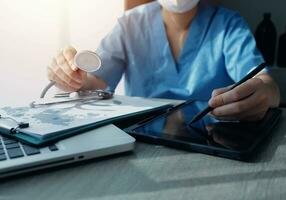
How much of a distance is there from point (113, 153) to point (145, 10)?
740mm

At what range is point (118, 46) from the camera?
1172 millimetres

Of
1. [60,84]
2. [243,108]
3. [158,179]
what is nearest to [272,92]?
[243,108]

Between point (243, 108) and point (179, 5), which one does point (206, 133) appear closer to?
point (243, 108)

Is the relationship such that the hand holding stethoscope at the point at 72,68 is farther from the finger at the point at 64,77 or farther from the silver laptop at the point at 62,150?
the silver laptop at the point at 62,150

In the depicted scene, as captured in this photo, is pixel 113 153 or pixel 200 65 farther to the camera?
pixel 200 65

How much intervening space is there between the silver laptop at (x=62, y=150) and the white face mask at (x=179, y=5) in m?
0.59

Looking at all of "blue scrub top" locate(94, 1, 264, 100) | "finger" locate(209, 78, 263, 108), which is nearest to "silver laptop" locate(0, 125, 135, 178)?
"finger" locate(209, 78, 263, 108)

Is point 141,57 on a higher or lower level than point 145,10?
lower

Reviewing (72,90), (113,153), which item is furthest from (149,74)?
(113,153)

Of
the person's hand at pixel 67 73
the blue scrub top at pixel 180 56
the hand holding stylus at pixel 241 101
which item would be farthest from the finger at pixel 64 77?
the hand holding stylus at pixel 241 101

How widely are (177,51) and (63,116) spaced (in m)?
0.56

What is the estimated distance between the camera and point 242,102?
668 millimetres

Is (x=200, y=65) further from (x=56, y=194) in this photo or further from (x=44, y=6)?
(x=44, y=6)

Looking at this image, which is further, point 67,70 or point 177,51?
point 177,51
